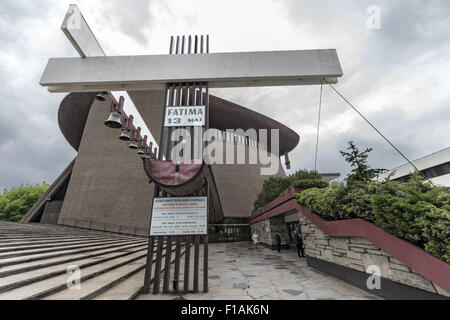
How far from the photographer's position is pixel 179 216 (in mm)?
3654

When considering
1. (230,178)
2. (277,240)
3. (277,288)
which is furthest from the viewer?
(230,178)

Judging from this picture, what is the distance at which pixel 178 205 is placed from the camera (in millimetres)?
3742

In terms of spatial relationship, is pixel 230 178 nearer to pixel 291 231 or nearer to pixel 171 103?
pixel 291 231

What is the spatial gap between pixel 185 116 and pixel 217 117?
20.4 metres

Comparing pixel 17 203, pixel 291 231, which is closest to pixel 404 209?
pixel 291 231

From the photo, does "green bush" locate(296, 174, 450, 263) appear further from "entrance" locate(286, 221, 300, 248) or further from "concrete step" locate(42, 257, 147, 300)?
"entrance" locate(286, 221, 300, 248)

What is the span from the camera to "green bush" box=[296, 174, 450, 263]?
7.88 ft

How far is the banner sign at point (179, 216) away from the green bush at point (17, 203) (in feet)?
137

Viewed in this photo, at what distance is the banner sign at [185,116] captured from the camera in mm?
4156

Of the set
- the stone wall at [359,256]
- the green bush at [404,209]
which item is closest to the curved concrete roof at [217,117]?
the stone wall at [359,256]

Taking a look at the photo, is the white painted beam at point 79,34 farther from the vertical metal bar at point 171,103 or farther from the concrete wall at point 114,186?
the concrete wall at point 114,186
